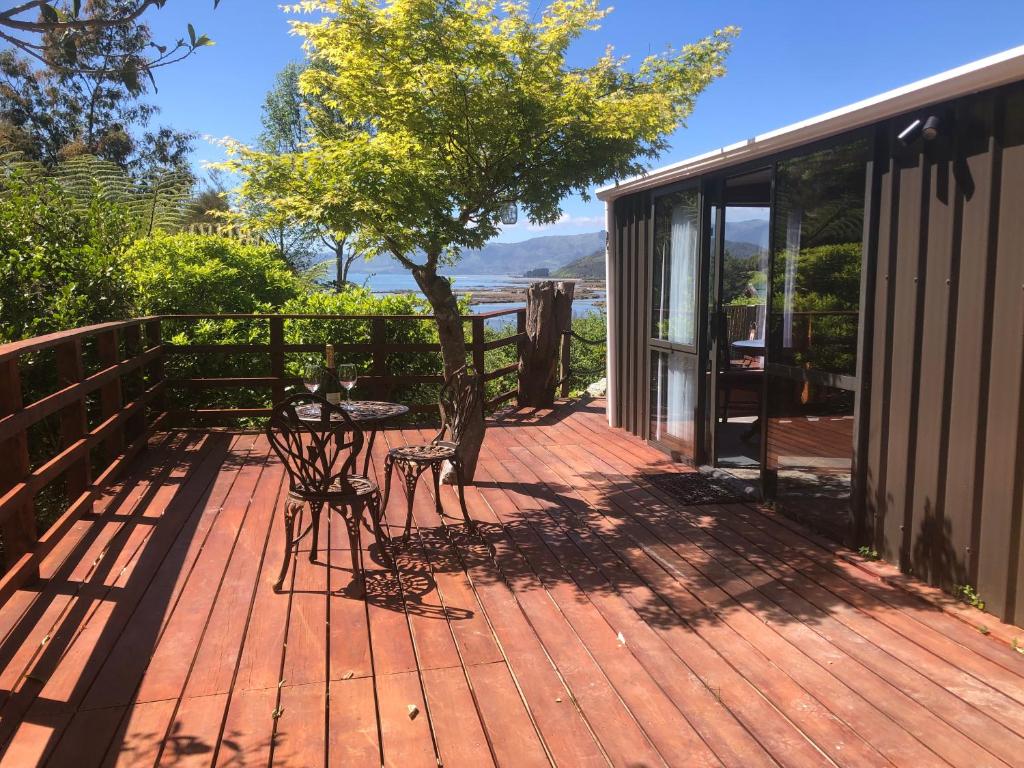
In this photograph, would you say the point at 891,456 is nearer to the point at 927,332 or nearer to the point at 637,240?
the point at 927,332

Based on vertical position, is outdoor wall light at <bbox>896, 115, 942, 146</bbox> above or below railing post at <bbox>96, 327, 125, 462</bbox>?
above

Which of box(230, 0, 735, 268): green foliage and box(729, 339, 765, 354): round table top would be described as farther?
box(729, 339, 765, 354): round table top

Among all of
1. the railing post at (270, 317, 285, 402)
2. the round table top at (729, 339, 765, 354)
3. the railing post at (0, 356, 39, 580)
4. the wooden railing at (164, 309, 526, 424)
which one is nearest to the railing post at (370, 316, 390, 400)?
the wooden railing at (164, 309, 526, 424)

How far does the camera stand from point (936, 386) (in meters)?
3.08

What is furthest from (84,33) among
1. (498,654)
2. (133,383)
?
(133,383)

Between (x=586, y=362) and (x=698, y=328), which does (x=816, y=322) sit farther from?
(x=586, y=362)

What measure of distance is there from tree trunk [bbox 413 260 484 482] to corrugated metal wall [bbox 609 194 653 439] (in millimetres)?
1871

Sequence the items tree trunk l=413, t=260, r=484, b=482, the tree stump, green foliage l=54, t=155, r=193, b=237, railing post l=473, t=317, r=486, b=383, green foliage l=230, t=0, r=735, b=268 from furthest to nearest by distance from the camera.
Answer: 1. green foliage l=54, t=155, r=193, b=237
2. the tree stump
3. railing post l=473, t=317, r=486, b=383
4. tree trunk l=413, t=260, r=484, b=482
5. green foliage l=230, t=0, r=735, b=268

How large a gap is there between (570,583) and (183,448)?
3787 mm

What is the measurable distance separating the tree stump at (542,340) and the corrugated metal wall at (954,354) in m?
4.12

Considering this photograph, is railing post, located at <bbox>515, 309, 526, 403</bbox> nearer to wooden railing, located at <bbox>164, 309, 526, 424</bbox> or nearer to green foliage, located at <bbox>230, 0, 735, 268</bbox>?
wooden railing, located at <bbox>164, 309, 526, 424</bbox>

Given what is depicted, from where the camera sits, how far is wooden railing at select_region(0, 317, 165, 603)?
9.45 ft

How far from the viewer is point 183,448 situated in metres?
5.76

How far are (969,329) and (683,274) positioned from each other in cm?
254
